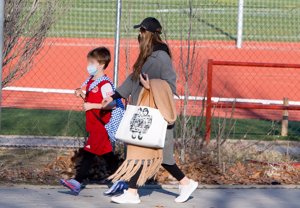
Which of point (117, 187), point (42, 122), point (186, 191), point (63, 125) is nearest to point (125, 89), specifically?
point (117, 187)

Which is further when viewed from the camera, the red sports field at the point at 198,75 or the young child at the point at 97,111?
the red sports field at the point at 198,75

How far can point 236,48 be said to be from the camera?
23.4 metres

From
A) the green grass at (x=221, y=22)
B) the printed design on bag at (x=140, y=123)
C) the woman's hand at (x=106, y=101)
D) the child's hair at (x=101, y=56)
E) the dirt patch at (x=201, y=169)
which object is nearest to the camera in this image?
the printed design on bag at (x=140, y=123)

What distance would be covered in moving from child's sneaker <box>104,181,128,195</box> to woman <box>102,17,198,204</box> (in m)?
0.32

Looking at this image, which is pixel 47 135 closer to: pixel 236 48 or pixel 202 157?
pixel 202 157

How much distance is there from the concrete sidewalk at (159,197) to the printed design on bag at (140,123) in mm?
742

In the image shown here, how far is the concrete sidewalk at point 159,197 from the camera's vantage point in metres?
8.54

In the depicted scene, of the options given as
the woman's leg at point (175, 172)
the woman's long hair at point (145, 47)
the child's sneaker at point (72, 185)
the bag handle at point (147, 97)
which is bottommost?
the child's sneaker at point (72, 185)

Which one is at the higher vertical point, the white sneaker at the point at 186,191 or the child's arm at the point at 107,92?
the child's arm at the point at 107,92

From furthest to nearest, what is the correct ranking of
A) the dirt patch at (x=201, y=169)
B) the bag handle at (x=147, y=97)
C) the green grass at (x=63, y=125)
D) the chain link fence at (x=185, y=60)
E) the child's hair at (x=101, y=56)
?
the green grass at (x=63, y=125) < the chain link fence at (x=185, y=60) < the dirt patch at (x=201, y=169) < the child's hair at (x=101, y=56) < the bag handle at (x=147, y=97)

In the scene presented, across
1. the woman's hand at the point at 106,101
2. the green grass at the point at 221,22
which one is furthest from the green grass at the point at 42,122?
the green grass at the point at 221,22

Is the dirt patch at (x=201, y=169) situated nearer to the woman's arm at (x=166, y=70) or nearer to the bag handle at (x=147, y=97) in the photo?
the bag handle at (x=147, y=97)

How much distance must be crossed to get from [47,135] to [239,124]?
3483mm

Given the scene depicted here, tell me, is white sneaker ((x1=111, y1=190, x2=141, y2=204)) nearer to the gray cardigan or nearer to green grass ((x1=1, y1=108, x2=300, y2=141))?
the gray cardigan
